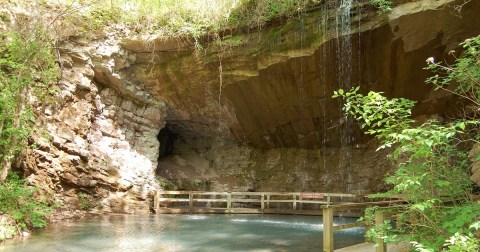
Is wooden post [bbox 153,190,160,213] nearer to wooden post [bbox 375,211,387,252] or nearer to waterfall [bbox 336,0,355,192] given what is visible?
waterfall [bbox 336,0,355,192]

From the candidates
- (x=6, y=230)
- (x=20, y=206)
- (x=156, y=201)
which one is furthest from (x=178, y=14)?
(x=6, y=230)

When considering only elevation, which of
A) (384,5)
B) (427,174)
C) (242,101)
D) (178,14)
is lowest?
(427,174)

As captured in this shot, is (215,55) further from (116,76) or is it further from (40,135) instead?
(40,135)

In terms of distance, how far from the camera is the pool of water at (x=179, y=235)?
6.85 m

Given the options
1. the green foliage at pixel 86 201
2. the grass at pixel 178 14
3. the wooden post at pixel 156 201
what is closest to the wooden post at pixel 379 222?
the grass at pixel 178 14

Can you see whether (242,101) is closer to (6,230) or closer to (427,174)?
(6,230)

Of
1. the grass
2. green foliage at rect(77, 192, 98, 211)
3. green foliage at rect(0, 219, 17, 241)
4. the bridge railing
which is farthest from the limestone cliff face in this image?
green foliage at rect(0, 219, 17, 241)

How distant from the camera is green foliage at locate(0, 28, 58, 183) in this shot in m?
8.40

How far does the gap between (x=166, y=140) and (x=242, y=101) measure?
5.39 m

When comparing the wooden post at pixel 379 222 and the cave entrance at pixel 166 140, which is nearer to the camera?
the wooden post at pixel 379 222

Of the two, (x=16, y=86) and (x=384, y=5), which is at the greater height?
(x=384, y=5)

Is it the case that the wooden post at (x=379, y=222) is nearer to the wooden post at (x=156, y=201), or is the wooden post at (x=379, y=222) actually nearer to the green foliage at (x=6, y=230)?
the green foliage at (x=6, y=230)

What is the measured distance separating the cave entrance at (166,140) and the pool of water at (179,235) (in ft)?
21.3

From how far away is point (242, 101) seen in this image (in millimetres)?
14195
